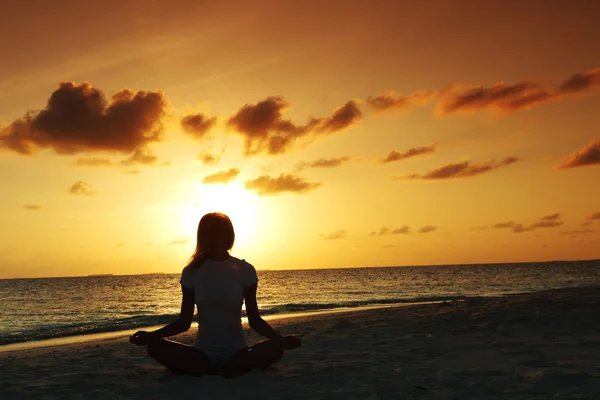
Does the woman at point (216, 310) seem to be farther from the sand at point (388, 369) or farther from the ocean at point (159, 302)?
the ocean at point (159, 302)

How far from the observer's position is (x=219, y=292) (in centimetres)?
707

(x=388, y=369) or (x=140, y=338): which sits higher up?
(x=140, y=338)

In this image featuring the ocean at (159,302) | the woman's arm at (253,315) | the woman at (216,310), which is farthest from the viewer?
the ocean at (159,302)

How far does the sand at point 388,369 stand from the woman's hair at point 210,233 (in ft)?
5.76

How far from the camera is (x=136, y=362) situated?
388 inches

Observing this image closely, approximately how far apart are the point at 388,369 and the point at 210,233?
3707 mm

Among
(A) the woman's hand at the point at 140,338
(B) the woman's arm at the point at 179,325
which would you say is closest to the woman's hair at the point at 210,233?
(B) the woman's arm at the point at 179,325

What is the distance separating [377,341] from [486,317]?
4.24 metres

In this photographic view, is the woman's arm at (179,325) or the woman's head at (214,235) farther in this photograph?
the woman's arm at (179,325)

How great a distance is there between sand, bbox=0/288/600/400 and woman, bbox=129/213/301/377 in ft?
0.92

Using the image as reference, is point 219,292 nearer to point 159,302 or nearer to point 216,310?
point 216,310

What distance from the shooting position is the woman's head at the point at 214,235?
6.98 meters

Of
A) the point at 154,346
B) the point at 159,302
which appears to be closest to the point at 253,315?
the point at 154,346

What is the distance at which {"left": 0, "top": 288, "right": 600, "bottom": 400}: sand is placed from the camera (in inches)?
271
